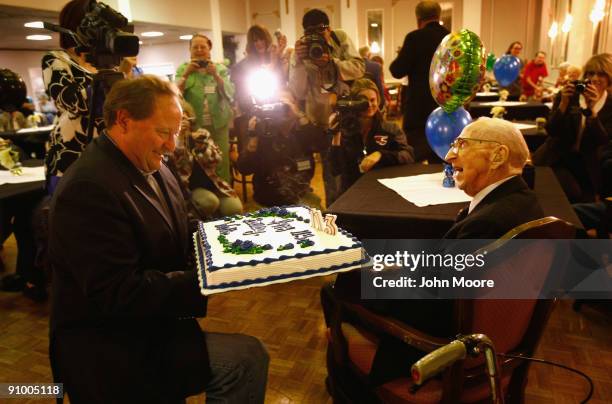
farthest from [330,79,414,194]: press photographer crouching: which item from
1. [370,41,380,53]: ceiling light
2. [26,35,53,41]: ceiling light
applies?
[370,41,380,53]: ceiling light

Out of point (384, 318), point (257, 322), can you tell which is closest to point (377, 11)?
point (257, 322)

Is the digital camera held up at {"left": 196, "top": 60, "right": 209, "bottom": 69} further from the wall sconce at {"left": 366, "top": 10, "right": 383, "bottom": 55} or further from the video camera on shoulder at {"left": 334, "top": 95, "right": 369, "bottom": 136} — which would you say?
the wall sconce at {"left": 366, "top": 10, "right": 383, "bottom": 55}

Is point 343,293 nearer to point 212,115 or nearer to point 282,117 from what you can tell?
point 282,117

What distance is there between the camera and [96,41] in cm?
189

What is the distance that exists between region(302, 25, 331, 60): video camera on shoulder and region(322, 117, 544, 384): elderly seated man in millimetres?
1904

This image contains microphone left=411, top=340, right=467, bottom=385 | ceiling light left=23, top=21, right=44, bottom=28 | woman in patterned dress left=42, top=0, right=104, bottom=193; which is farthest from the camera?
ceiling light left=23, top=21, right=44, bottom=28

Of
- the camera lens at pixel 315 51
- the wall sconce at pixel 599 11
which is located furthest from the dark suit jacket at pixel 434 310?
the wall sconce at pixel 599 11

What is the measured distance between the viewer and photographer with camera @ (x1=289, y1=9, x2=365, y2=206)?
330 centimetres

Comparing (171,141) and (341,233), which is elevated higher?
(171,141)

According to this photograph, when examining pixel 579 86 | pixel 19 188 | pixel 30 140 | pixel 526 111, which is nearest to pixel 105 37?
pixel 19 188

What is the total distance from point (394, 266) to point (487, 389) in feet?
1.50

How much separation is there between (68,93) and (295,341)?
164cm

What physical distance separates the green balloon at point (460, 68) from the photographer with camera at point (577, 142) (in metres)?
0.92

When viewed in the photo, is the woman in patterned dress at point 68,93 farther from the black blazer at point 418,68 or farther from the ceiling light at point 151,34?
the ceiling light at point 151,34
